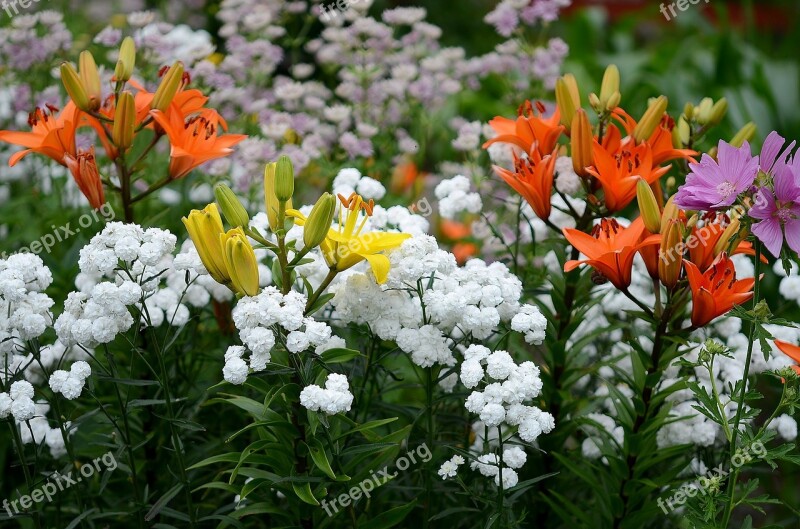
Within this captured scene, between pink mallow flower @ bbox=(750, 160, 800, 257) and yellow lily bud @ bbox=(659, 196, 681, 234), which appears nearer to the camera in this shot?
pink mallow flower @ bbox=(750, 160, 800, 257)

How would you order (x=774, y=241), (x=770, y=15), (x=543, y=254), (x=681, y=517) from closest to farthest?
(x=774, y=241) < (x=681, y=517) < (x=543, y=254) < (x=770, y=15)

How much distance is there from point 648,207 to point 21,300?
1408 mm

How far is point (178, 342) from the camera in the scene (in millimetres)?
2342

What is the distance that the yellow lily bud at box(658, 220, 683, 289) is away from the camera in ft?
5.98

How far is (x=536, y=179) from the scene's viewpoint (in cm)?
209

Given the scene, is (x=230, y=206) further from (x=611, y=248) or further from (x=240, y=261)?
(x=611, y=248)

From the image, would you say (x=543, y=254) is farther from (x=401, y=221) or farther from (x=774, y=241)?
(x=774, y=241)

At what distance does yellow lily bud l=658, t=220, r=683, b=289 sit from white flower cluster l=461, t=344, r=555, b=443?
1.26 ft

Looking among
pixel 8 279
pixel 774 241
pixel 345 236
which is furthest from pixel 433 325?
pixel 8 279

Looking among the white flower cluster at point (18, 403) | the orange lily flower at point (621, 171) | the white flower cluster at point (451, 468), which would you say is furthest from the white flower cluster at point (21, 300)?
the orange lily flower at point (621, 171)

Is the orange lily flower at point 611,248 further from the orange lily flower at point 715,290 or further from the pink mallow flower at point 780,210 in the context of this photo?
the pink mallow flower at point 780,210

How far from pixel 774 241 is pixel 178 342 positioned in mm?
1520

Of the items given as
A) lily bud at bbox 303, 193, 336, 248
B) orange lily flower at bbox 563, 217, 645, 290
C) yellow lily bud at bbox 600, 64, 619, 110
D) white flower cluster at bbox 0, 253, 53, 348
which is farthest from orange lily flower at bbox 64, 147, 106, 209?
yellow lily bud at bbox 600, 64, 619, 110

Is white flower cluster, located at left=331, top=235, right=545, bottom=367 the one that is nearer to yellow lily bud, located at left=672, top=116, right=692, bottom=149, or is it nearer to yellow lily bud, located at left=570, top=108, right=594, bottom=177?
yellow lily bud, located at left=570, top=108, right=594, bottom=177
